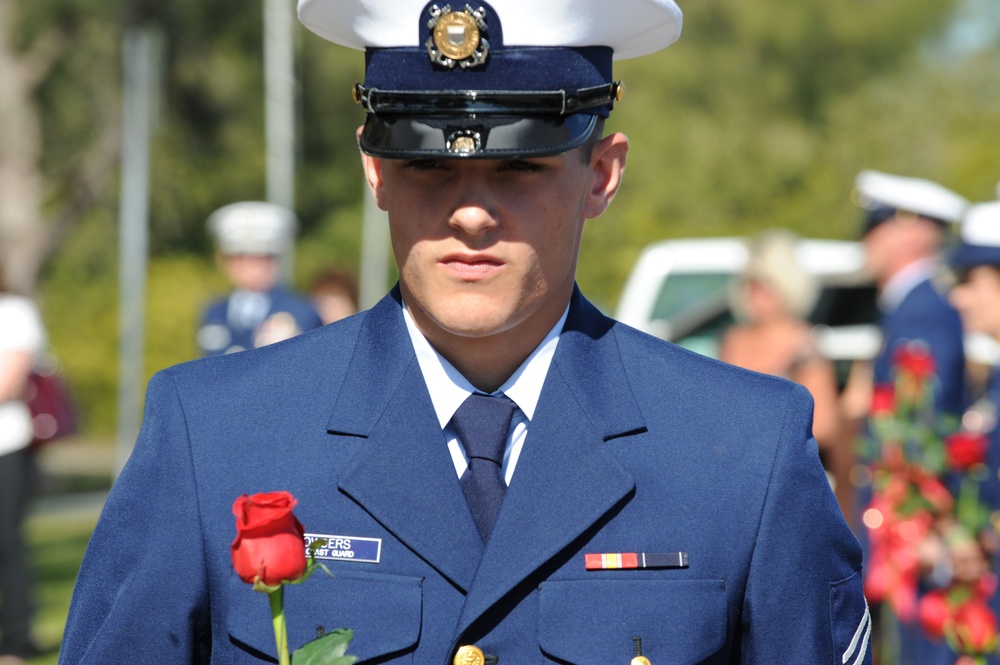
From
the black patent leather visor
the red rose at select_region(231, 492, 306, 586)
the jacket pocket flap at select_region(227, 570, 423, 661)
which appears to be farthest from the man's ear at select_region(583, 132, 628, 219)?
the red rose at select_region(231, 492, 306, 586)

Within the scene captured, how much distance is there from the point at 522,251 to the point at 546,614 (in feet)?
1.61

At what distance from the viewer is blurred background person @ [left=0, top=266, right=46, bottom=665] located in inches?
296

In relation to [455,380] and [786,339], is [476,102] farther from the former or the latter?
[786,339]

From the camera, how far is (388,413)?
2.25 metres

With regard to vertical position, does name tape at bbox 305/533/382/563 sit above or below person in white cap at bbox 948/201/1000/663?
above

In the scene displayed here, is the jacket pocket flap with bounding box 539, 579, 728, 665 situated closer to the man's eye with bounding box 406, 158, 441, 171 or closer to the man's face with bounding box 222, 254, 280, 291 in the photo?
the man's eye with bounding box 406, 158, 441, 171

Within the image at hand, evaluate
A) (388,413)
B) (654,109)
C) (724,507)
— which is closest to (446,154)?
(388,413)

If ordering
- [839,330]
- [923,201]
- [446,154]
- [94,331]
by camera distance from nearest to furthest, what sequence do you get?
[446,154], [923,201], [839,330], [94,331]

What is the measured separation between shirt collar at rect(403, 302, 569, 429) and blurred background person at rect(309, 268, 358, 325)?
7.06 meters

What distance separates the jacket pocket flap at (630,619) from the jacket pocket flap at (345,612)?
0.19 metres

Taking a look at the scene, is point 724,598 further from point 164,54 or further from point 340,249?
point 340,249

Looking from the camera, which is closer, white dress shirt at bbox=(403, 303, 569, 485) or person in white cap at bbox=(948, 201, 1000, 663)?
white dress shirt at bbox=(403, 303, 569, 485)

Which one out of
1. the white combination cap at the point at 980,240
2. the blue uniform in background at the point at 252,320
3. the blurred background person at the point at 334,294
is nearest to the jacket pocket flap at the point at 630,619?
the white combination cap at the point at 980,240

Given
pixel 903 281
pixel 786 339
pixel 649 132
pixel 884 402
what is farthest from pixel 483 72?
pixel 649 132
